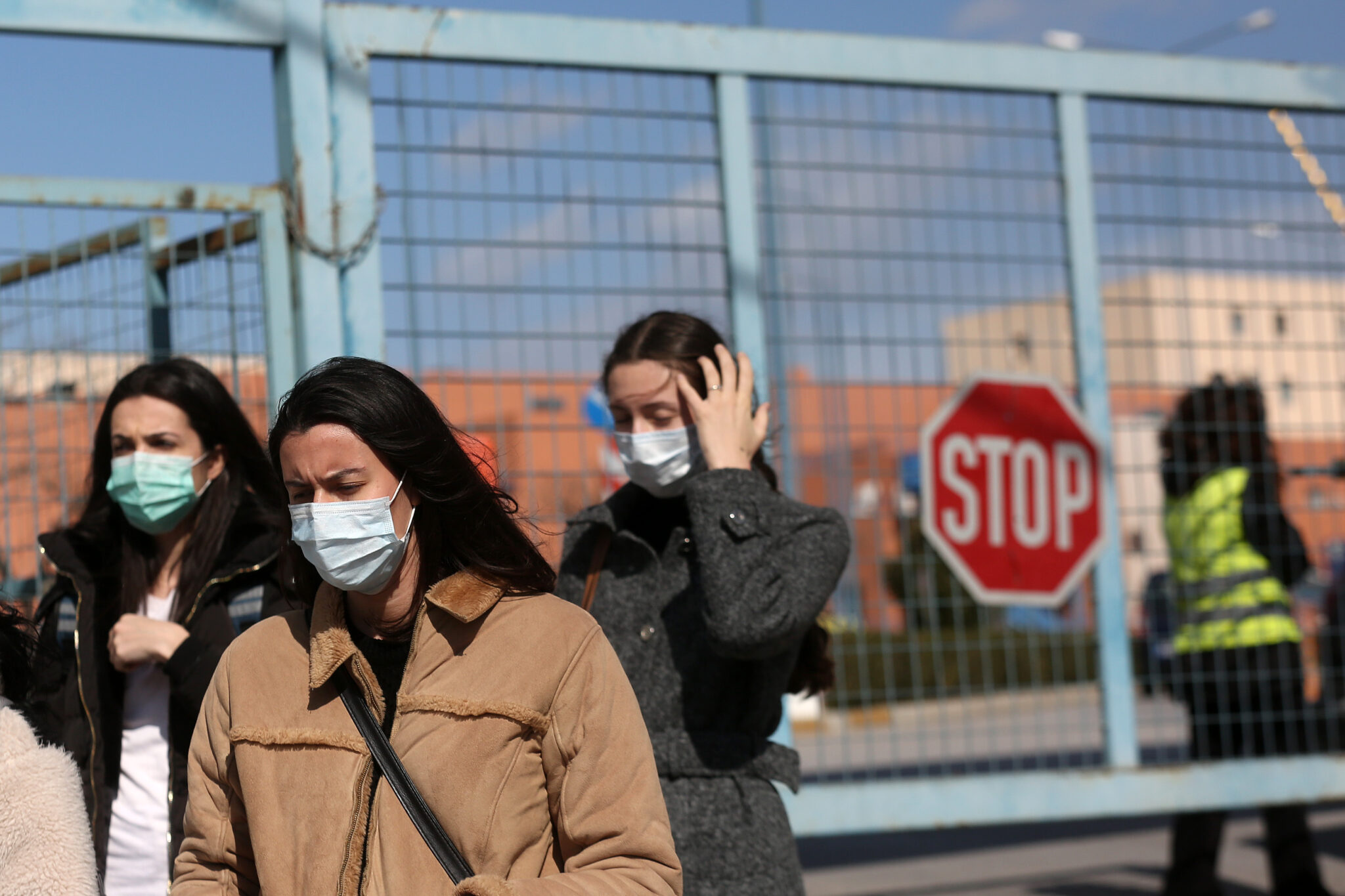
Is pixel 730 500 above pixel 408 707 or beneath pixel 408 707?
above

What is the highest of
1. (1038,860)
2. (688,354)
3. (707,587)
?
(688,354)

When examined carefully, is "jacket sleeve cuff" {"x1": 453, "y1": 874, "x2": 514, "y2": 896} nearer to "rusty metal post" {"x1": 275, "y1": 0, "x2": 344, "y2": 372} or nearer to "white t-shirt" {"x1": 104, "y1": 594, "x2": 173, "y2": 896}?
"white t-shirt" {"x1": 104, "y1": 594, "x2": 173, "y2": 896}

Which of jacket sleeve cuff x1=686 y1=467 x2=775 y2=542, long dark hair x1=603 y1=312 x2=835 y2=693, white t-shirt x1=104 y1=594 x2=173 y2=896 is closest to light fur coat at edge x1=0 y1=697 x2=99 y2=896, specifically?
white t-shirt x1=104 y1=594 x2=173 y2=896

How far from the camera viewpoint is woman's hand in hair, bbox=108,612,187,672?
2.72 m

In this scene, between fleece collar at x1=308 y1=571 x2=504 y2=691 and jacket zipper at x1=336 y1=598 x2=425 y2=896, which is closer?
jacket zipper at x1=336 y1=598 x2=425 y2=896

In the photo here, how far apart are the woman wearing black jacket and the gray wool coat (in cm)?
75

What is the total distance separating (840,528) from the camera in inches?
110

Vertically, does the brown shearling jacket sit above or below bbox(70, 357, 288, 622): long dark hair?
below

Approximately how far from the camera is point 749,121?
4.35m

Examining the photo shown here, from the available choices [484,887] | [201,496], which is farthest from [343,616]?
[201,496]

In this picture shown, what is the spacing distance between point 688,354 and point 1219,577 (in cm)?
290

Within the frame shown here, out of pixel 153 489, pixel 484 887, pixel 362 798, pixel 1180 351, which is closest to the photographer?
pixel 484 887

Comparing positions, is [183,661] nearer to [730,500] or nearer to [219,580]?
[219,580]

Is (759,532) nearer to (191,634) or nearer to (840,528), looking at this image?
(840,528)
